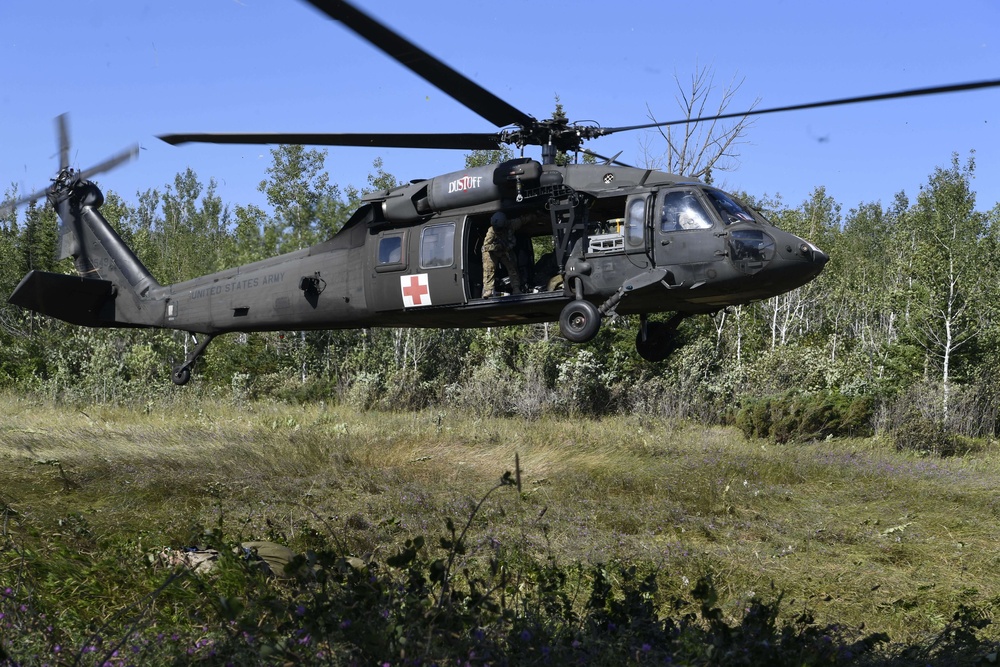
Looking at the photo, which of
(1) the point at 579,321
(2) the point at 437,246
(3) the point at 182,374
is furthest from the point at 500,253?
(3) the point at 182,374

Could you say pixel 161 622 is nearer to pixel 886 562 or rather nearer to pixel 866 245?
pixel 886 562

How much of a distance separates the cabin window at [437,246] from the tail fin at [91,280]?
502cm

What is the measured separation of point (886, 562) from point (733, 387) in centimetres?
1204

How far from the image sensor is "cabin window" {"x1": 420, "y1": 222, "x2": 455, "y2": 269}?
33.5 ft

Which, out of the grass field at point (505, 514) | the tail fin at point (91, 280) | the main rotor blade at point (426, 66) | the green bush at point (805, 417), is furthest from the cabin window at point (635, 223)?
the green bush at point (805, 417)

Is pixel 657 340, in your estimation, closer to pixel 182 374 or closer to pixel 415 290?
pixel 415 290

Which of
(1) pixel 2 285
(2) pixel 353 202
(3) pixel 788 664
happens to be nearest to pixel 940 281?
(2) pixel 353 202

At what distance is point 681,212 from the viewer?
936 centimetres

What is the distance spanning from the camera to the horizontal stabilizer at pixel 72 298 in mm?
13109

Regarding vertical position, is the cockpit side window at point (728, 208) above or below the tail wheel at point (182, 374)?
above

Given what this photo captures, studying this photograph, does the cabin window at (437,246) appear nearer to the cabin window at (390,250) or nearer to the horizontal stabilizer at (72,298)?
the cabin window at (390,250)

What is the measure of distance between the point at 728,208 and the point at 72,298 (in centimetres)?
979

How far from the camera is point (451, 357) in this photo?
919 inches

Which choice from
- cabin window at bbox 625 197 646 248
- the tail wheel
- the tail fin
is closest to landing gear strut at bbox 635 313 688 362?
cabin window at bbox 625 197 646 248
